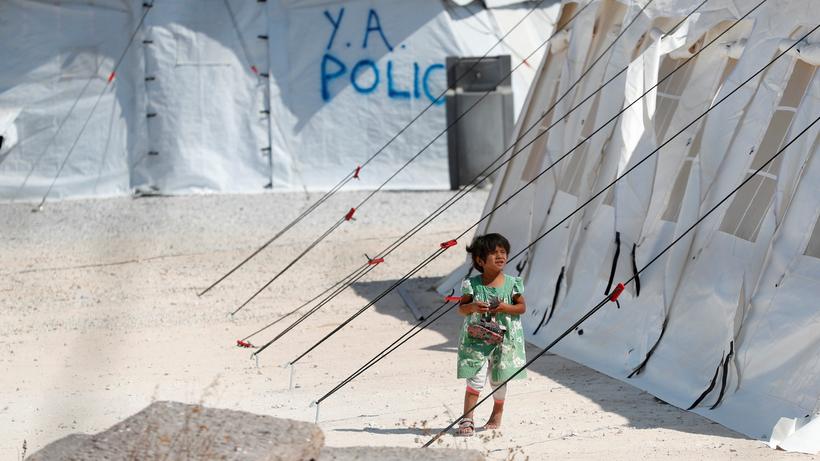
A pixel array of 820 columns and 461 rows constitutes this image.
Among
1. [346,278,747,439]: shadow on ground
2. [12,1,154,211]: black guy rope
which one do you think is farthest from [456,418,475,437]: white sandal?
[12,1,154,211]: black guy rope

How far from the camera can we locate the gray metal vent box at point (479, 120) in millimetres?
14344

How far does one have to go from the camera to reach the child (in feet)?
19.9

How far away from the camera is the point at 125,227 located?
42.1 ft

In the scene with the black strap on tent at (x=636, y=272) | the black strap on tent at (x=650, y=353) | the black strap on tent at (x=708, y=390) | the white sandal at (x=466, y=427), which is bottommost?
the white sandal at (x=466, y=427)

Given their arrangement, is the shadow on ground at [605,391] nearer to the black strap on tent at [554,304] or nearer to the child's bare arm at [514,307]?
the black strap on tent at [554,304]

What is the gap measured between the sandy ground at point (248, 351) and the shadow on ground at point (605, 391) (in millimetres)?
14

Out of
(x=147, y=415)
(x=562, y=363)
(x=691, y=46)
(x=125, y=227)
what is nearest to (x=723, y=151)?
(x=691, y=46)

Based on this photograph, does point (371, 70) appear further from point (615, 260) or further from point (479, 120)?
point (615, 260)

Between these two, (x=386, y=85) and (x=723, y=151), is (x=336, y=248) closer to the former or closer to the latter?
(x=386, y=85)

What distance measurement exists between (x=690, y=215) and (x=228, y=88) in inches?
322

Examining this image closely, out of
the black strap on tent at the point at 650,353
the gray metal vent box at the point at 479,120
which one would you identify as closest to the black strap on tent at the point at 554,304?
the black strap on tent at the point at 650,353

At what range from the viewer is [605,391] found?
7.05 m

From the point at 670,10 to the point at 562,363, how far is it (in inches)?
86.9

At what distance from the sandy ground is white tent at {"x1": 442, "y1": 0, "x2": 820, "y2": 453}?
0.29 metres
